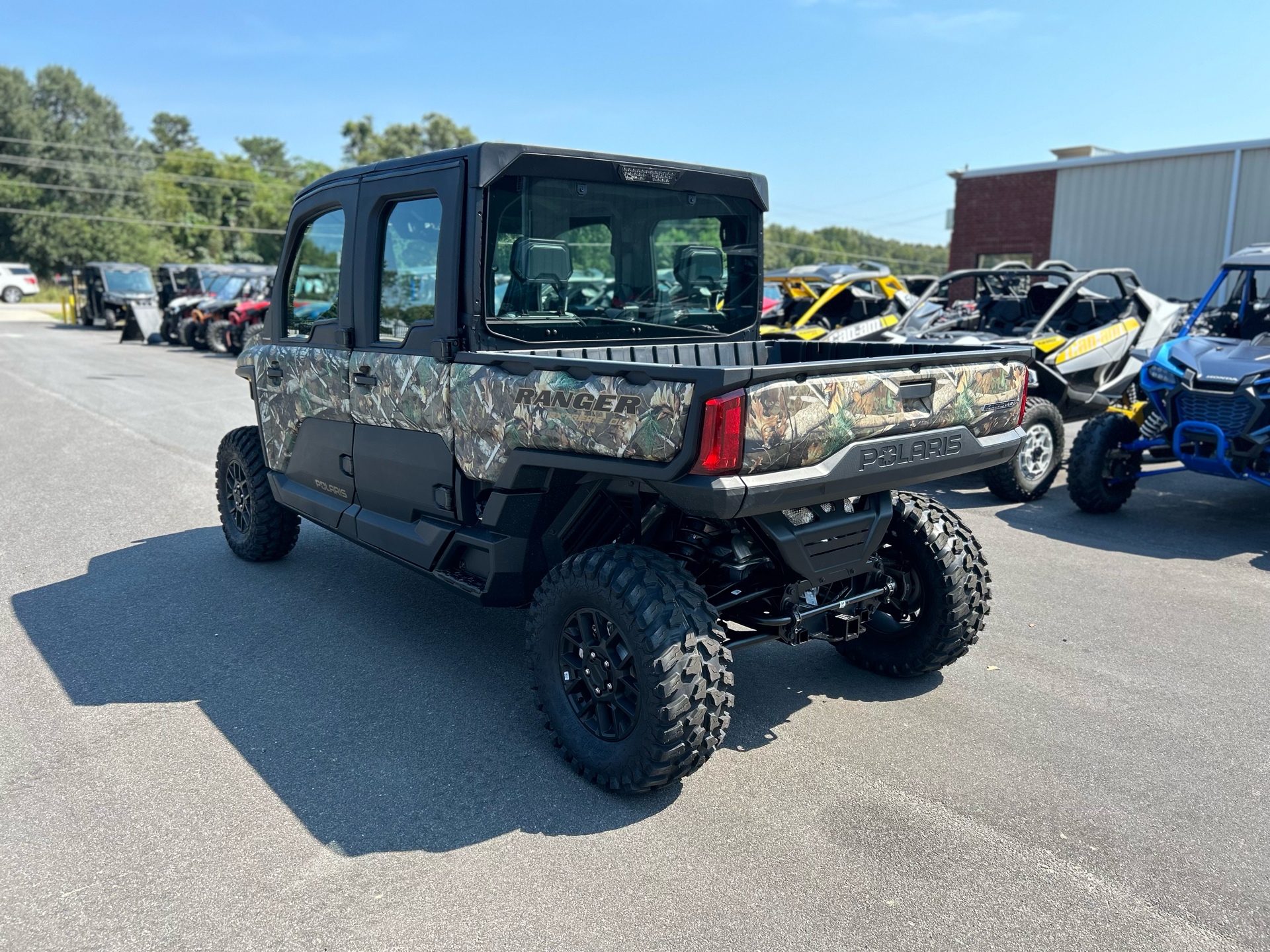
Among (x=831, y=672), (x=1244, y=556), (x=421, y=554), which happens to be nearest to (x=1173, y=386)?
(x=1244, y=556)

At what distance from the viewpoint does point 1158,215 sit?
69.6ft

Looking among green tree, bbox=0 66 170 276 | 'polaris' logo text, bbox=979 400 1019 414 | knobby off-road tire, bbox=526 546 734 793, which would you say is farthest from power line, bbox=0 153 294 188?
'polaris' logo text, bbox=979 400 1019 414

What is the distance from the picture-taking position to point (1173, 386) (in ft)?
24.1

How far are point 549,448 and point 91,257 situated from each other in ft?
207

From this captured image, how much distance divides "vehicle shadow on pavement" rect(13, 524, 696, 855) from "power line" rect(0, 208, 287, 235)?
1814 inches

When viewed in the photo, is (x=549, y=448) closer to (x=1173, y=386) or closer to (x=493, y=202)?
(x=493, y=202)

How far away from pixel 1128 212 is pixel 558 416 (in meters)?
22.5

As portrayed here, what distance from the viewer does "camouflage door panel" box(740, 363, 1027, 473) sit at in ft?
9.86

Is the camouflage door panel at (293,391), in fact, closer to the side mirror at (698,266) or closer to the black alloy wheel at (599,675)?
the side mirror at (698,266)

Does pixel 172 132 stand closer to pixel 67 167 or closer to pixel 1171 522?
pixel 67 167

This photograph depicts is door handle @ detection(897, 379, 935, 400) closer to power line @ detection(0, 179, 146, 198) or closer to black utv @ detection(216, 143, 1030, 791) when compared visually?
black utv @ detection(216, 143, 1030, 791)

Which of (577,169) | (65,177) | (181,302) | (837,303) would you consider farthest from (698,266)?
(65,177)

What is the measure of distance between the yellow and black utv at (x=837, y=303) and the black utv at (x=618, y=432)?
320 inches

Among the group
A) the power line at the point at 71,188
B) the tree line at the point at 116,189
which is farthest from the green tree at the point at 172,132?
the power line at the point at 71,188
